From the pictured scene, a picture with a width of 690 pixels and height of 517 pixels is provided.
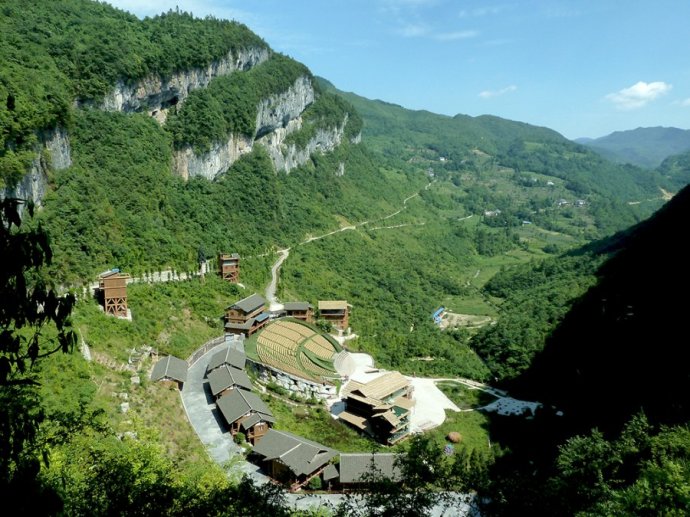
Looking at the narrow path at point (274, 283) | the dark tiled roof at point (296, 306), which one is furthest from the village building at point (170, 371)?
the dark tiled roof at point (296, 306)

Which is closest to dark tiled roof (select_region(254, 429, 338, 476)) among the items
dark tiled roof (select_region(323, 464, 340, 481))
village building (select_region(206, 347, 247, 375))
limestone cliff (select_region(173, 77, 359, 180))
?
dark tiled roof (select_region(323, 464, 340, 481))

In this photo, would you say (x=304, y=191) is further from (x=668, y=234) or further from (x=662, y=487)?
(x=662, y=487)

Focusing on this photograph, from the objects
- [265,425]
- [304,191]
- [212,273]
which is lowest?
[265,425]

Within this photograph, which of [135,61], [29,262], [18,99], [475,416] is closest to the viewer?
[29,262]

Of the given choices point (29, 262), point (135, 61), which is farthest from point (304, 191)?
point (29, 262)

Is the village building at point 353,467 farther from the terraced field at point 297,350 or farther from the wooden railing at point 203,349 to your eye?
the wooden railing at point 203,349

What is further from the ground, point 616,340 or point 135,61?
point 135,61

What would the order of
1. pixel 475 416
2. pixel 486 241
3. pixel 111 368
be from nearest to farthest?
pixel 111 368 → pixel 475 416 → pixel 486 241

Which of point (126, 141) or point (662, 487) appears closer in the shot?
point (662, 487)
